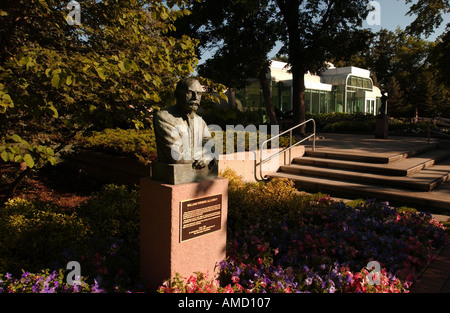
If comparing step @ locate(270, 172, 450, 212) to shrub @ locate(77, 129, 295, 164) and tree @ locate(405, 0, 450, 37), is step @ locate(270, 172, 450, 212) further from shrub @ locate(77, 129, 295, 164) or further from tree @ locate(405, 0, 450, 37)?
tree @ locate(405, 0, 450, 37)

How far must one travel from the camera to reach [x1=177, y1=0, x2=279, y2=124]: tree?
45.1 feet

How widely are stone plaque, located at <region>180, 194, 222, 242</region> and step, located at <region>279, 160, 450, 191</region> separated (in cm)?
568

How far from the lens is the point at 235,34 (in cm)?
1443

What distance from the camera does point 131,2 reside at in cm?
479

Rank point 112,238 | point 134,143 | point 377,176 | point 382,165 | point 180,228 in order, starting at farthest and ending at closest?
point 382,165 → point 134,143 → point 377,176 → point 112,238 → point 180,228

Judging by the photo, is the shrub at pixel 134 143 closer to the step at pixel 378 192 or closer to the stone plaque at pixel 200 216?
the step at pixel 378 192

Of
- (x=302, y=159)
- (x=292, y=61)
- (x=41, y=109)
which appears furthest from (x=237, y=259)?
(x=292, y=61)

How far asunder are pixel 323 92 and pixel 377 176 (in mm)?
23492

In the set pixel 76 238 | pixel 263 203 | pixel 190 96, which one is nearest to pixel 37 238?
pixel 76 238

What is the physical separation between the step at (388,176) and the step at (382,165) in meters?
0.16

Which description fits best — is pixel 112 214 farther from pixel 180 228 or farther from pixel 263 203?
pixel 263 203

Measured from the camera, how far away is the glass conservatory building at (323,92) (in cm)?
2523
